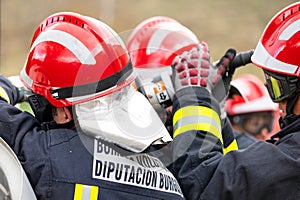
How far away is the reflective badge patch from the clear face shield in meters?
0.07

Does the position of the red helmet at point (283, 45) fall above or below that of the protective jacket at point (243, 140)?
above

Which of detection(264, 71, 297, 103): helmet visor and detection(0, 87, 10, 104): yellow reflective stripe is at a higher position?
detection(264, 71, 297, 103): helmet visor

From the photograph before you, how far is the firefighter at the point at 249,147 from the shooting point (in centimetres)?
285

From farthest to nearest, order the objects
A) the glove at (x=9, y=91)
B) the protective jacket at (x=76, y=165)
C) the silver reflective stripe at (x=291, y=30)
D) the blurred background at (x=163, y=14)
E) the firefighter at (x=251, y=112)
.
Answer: the blurred background at (x=163, y=14), the firefighter at (x=251, y=112), the glove at (x=9, y=91), the silver reflective stripe at (x=291, y=30), the protective jacket at (x=76, y=165)

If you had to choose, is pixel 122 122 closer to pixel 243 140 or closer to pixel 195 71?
pixel 195 71

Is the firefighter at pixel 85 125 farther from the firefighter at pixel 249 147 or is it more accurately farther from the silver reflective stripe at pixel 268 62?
the silver reflective stripe at pixel 268 62

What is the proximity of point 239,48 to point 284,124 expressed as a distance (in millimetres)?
14659

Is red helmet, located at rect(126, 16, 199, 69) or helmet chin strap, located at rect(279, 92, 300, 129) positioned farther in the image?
red helmet, located at rect(126, 16, 199, 69)

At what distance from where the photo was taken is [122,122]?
272 centimetres

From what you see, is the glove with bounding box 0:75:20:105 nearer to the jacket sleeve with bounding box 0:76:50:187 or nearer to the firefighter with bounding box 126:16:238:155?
the jacket sleeve with bounding box 0:76:50:187

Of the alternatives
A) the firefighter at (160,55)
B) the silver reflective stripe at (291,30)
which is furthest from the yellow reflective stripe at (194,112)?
the silver reflective stripe at (291,30)

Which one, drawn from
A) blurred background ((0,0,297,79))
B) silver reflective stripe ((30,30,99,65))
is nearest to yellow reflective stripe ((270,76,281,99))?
silver reflective stripe ((30,30,99,65))

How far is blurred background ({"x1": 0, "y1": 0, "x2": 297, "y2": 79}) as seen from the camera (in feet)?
57.4

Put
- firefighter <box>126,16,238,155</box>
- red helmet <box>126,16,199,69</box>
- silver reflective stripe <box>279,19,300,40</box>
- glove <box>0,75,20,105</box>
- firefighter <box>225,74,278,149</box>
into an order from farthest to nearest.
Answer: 1. firefighter <box>225,74,278,149</box>
2. red helmet <box>126,16,199,69</box>
3. firefighter <box>126,16,238,155</box>
4. glove <box>0,75,20,105</box>
5. silver reflective stripe <box>279,19,300,40</box>
